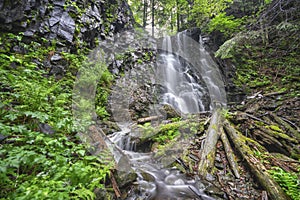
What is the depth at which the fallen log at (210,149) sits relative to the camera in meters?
3.52

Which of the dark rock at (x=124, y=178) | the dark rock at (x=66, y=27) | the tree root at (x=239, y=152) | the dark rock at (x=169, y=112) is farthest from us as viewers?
the dark rock at (x=169, y=112)

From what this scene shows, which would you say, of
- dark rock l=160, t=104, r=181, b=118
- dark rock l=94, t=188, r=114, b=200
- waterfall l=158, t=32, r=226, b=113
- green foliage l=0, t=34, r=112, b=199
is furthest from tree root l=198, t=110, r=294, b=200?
waterfall l=158, t=32, r=226, b=113

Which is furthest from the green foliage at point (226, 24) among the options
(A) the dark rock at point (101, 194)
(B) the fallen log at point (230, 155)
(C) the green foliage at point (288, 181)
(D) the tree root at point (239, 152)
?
(A) the dark rock at point (101, 194)

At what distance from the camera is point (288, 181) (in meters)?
2.81

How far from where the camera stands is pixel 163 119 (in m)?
7.27

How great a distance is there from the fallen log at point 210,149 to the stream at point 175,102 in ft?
1.16

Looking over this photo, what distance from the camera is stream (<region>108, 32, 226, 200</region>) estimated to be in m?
3.14

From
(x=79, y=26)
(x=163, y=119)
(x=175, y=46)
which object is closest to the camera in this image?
(x=79, y=26)

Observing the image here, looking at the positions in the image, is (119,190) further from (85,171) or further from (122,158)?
(85,171)

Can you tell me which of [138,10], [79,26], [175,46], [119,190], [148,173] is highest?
[138,10]

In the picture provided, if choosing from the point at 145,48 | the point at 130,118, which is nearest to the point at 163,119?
the point at 130,118

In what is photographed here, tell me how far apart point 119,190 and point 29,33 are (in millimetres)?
5199

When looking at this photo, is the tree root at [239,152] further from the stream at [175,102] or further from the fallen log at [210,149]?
the stream at [175,102]

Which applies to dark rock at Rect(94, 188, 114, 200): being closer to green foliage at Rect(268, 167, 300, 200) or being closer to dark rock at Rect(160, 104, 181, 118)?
green foliage at Rect(268, 167, 300, 200)
